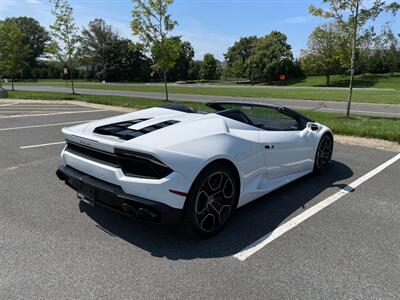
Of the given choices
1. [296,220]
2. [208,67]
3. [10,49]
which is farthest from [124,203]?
[208,67]

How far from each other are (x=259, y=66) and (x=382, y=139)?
50.8m

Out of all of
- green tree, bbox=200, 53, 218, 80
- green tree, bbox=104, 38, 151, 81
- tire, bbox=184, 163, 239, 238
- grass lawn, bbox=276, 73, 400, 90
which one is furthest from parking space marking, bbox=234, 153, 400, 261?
green tree, bbox=200, 53, 218, 80

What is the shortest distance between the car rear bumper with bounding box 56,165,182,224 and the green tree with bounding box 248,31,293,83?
178 ft

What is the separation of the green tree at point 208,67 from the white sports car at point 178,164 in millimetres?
68249

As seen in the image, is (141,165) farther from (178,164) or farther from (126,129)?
(126,129)

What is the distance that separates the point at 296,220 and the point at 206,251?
1.16 meters

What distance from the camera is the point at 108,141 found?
9.65ft

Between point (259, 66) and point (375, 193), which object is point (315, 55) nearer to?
point (259, 66)

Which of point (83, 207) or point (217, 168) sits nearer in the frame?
point (217, 168)

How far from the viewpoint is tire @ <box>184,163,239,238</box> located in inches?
112

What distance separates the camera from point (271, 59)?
55.7 metres

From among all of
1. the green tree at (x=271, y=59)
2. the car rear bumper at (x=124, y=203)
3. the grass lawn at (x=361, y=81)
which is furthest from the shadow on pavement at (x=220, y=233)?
the green tree at (x=271, y=59)

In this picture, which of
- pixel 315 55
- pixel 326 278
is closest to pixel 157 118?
pixel 326 278

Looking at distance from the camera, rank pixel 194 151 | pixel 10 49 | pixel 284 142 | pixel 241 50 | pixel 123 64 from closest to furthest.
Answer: pixel 194 151 → pixel 284 142 → pixel 10 49 → pixel 123 64 → pixel 241 50
